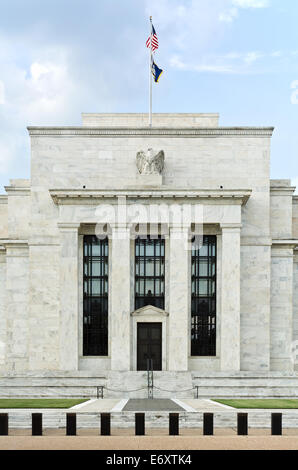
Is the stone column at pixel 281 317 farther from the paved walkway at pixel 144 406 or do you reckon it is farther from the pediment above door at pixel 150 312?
the paved walkway at pixel 144 406

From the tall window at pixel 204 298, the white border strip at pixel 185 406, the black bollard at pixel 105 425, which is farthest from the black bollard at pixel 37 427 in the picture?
the tall window at pixel 204 298

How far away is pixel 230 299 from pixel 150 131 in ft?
45.8

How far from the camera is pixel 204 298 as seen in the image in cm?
4500

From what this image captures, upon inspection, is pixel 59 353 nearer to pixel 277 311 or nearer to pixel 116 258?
pixel 116 258

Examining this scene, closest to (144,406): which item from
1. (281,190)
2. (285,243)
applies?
(285,243)

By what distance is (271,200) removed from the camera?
47594 millimetres

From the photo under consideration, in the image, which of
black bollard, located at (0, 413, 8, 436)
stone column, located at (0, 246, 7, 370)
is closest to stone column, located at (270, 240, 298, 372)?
stone column, located at (0, 246, 7, 370)

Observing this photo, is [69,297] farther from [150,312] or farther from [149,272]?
[149,272]

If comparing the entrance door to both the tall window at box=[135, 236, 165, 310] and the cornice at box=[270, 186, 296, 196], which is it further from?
the cornice at box=[270, 186, 296, 196]

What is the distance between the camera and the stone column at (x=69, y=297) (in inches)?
1705

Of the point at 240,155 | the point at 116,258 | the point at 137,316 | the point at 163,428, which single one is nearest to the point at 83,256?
the point at 116,258

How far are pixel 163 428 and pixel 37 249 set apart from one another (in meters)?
23.1

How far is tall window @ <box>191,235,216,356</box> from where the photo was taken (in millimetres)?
44688

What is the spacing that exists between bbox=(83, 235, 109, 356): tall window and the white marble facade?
1.98 feet
